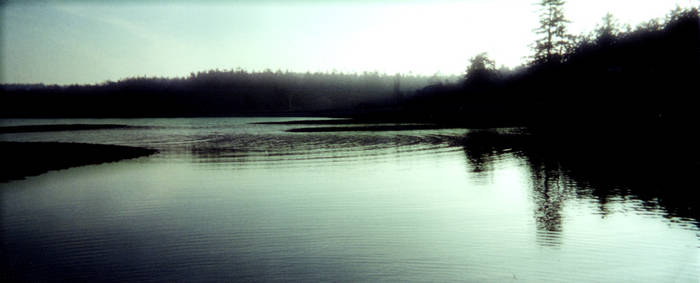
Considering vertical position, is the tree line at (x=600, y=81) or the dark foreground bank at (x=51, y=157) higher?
the tree line at (x=600, y=81)

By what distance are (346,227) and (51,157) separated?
20.6 metres

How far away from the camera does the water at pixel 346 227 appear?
7.74 metres

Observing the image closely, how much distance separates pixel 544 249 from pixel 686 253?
2409 millimetres

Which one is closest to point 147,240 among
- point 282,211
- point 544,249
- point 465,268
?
point 282,211

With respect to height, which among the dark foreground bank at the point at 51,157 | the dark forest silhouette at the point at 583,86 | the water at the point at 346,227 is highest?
the dark forest silhouette at the point at 583,86

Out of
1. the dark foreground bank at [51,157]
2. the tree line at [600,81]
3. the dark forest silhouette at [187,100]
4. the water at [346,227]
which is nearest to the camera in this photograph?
the water at [346,227]

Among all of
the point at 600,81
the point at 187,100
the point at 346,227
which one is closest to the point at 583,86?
the point at 600,81

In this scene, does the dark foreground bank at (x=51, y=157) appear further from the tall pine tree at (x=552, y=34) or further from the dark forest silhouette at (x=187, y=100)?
the dark forest silhouette at (x=187, y=100)

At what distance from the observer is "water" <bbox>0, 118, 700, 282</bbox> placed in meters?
7.74

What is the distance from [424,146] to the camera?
97.0ft

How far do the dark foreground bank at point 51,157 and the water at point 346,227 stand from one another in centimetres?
228

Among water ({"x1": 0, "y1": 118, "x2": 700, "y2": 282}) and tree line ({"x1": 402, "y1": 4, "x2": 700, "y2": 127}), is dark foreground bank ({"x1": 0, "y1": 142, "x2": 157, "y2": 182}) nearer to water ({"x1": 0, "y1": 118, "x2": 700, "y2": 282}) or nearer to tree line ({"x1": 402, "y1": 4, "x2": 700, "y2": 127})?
water ({"x1": 0, "y1": 118, "x2": 700, "y2": 282})

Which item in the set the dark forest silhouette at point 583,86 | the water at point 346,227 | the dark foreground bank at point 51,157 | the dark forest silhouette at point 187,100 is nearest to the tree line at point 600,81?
the dark forest silhouette at point 583,86

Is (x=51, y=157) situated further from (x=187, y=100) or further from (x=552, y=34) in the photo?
(x=187, y=100)
